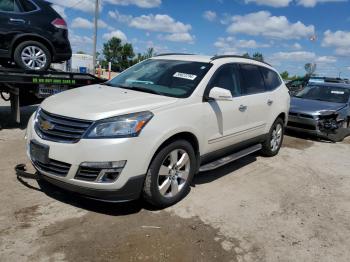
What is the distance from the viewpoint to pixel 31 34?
7.06 metres

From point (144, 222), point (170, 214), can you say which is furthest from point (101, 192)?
point (170, 214)

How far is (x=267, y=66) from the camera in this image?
6.66 meters

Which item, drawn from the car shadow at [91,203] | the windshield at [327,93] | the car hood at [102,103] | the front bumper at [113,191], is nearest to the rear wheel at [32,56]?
the car hood at [102,103]

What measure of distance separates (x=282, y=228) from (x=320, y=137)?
19.1ft

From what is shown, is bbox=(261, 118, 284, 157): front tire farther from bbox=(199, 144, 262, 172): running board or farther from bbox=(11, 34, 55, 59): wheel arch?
bbox=(11, 34, 55, 59): wheel arch

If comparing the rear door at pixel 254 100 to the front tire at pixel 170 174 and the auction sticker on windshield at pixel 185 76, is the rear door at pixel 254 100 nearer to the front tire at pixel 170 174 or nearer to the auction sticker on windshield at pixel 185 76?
the auction sticker on windshield at pixel 185 76

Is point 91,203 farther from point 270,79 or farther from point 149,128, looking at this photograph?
point 270,79

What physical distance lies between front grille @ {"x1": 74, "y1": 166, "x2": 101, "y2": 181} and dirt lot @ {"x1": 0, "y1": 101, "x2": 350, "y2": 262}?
492 millimetres

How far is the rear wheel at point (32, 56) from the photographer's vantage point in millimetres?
7039

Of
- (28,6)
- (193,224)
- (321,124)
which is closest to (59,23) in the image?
(28,6)

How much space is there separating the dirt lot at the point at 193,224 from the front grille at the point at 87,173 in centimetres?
49

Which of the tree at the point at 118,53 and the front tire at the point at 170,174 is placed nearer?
the front tire at the point at 170,174

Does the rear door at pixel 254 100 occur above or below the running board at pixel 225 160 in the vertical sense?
above

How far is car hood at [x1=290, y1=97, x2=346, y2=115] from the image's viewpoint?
919 cm
